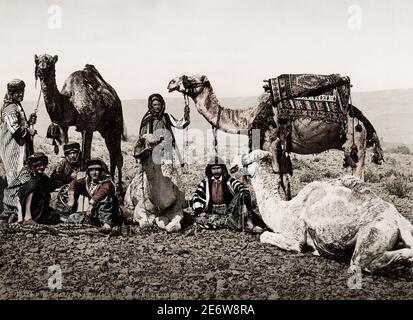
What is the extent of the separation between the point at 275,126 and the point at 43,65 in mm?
3620

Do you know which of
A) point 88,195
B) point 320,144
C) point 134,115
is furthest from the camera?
point 134,115

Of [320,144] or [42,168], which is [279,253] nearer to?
[320,144]

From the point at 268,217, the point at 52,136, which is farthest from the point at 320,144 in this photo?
the point at 52,136

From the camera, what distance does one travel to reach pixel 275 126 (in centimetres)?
1010

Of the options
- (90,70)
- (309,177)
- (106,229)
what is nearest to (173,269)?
(106,229)

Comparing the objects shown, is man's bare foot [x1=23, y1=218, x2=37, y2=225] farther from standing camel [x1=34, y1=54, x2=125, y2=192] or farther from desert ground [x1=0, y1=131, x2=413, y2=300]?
standing camel [x1=34, y1=54, x2=125, y2=192]

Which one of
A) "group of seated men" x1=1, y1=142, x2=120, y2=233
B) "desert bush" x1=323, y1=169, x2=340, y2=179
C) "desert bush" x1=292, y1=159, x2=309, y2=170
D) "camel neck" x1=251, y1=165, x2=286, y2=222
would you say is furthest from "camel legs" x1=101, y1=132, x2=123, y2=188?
"desert bush" x1=323, y1=169, x2=340, y2=179

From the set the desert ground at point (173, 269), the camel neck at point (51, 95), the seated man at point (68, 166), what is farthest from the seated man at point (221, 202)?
the camel neck at point (51, 95)

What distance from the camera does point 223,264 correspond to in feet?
26.5

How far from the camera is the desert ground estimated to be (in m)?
7.46

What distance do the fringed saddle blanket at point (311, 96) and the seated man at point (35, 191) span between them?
141 inches

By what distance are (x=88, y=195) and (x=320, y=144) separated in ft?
11.8

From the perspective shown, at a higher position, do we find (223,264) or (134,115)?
(134,115)

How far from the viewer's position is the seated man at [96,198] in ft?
30.8
